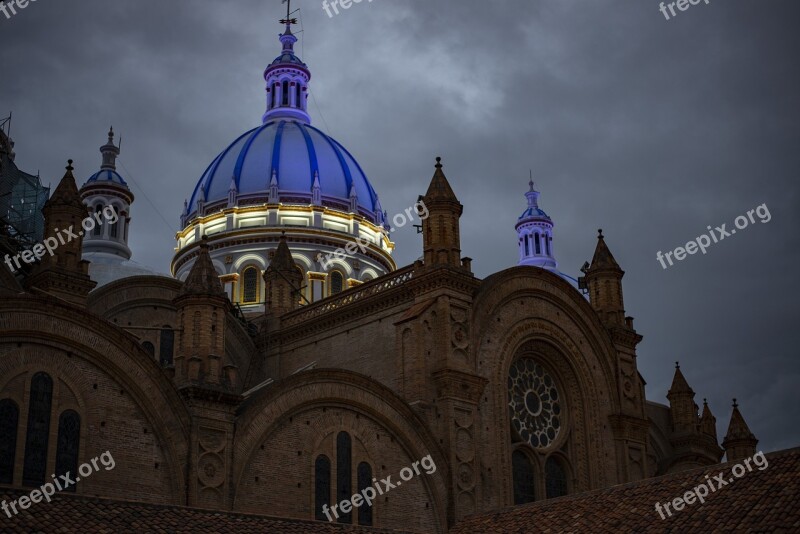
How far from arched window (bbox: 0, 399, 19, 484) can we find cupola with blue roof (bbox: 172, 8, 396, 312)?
96.7 feet

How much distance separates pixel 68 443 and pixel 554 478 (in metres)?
21.8

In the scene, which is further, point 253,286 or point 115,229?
point 253,286

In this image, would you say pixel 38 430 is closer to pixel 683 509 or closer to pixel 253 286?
pixel 683 509

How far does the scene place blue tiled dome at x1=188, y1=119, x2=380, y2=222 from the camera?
64438mm

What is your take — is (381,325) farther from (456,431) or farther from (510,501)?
(510,501)

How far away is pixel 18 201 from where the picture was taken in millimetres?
50312

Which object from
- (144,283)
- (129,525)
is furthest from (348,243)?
(129,525)

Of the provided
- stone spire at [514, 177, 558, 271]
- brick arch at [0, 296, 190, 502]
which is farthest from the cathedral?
stone spire at [514, 177, 558, 271]

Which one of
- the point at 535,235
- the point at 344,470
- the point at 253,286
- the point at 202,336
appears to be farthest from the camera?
the point at 535,235

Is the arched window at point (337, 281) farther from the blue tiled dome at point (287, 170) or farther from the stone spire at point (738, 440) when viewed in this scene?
the stone spire at point (738, 440)

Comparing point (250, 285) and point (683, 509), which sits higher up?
point (250, 285)
